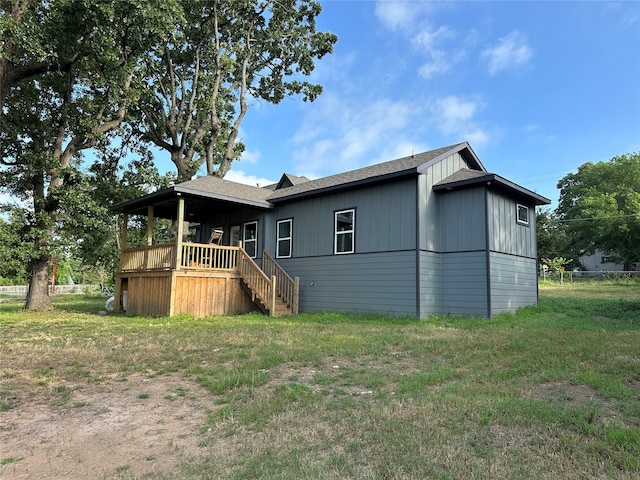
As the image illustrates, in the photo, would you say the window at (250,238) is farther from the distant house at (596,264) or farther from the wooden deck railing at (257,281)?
the distant house at (596,264)

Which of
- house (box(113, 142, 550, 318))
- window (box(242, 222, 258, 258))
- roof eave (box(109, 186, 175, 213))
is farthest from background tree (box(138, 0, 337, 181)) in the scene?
house (box(113, 142, 550, 318))

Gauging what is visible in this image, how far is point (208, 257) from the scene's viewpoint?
1224 centimetres

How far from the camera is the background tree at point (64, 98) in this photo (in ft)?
39.8

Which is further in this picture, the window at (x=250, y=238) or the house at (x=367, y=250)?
the window at (x=250, y=238)

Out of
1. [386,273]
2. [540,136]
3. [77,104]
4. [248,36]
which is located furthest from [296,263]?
[540,136]

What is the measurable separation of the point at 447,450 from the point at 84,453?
7.97 ft

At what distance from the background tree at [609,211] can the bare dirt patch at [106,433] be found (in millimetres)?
38373

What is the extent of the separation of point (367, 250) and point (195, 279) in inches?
198

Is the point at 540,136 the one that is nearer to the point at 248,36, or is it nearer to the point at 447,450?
the point at 248,36

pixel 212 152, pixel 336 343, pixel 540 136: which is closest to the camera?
pixel 336 343

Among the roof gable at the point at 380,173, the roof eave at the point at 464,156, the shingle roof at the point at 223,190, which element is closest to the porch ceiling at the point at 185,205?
the shingle roof at the point at 223,190

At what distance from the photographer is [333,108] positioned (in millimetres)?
24922

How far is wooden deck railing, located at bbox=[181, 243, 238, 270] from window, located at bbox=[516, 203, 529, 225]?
8.62m

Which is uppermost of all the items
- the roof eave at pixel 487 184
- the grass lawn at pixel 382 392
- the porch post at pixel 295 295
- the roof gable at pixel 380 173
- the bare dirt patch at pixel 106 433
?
the roof gable at pixel 380 173
